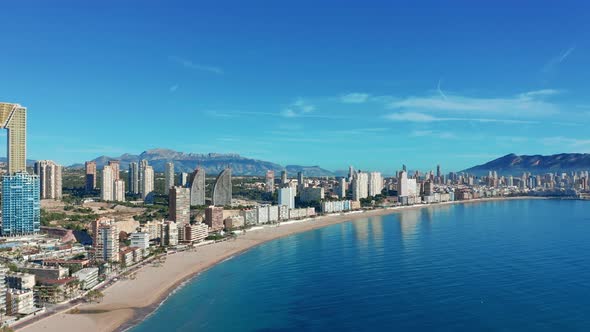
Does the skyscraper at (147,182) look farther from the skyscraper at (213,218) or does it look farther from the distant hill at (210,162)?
the distant hill at (210,162)

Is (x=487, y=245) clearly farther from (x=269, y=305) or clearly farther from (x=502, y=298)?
(x=269, y=305)

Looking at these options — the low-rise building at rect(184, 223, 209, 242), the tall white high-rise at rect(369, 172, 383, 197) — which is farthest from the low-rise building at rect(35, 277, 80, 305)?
the tall white high-rise at rect(369, 172, 383, 197)

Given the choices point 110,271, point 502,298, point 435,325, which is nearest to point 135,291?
point 110,271

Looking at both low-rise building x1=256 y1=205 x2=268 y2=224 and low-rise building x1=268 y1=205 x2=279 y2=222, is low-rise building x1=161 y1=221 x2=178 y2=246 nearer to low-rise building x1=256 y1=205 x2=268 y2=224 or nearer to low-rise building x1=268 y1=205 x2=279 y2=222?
low-rise building x1=256 y1=205 x2=268 y2=224

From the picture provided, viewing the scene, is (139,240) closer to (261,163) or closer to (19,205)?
(19,205)

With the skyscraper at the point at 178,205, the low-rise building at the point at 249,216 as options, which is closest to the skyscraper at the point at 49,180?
the skyscraper at the point at 178,205

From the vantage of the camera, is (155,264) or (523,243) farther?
(523,243)

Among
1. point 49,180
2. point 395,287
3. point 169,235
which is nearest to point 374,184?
point 49,180

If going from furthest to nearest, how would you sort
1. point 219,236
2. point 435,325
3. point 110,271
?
point 219,236, point 110,271, point 435,325
